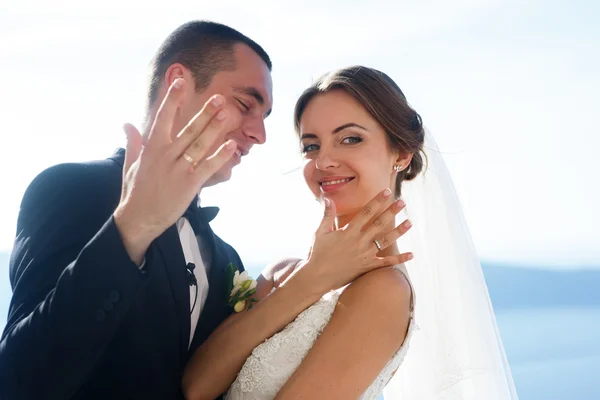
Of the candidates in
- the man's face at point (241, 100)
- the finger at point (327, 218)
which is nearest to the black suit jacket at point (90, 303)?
the man's face at point (241, 100)

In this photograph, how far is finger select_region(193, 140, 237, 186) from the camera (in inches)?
62.8

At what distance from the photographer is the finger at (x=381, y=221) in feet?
8.51

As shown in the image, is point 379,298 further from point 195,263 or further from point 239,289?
point 195,263

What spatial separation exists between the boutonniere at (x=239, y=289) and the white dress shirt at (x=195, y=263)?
0.12m

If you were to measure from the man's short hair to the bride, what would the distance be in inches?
18.1

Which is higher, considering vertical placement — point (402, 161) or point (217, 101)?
point (402, 161)

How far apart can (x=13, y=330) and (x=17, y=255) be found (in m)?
0.38

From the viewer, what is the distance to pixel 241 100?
3188mm

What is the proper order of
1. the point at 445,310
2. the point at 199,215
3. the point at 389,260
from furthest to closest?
the point at 445,310 → the point at 199,215 → the point at 389,260

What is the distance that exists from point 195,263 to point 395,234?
0.96 m

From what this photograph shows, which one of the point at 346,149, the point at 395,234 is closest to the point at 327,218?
the point at 395,234

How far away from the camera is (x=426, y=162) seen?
3.54m

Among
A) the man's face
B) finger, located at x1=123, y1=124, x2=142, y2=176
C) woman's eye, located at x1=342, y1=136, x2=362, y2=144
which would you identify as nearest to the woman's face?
woman's eye, located at x1=342, y1=136, x2=362, y2=144

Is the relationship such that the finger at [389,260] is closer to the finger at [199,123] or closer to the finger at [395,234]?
the finger at [395,234]
